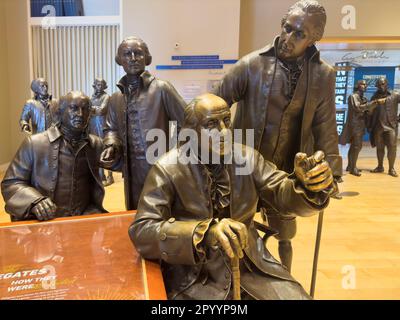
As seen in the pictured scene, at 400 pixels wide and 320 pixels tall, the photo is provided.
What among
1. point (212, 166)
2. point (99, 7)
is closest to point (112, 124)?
point (212, 166)

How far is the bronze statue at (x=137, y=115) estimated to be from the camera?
8.40 ft

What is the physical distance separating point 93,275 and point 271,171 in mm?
800

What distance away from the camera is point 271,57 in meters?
2.06

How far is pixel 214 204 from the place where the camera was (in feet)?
4.98

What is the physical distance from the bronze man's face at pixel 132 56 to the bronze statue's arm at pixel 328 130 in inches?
45.1

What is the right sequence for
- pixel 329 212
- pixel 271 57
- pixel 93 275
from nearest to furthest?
pixel 93 275 < pixel 271 57 < pixel 329 212

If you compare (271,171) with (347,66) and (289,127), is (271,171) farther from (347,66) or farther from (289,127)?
(347,66)

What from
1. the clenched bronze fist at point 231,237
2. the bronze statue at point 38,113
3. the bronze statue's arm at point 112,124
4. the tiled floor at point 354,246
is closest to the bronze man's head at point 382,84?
the tiled floor at point 354,246

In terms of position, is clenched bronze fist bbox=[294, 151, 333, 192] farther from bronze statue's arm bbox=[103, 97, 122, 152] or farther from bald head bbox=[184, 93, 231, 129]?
bronze statue's arm bbox=[103, 97, 122, 152]

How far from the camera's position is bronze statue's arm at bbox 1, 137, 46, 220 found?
6.22 ft

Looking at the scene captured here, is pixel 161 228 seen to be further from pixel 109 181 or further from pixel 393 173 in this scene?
pixel 393 173

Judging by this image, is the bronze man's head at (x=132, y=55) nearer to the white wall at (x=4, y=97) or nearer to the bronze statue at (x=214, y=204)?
the bronze statue at (x=214, y=204)

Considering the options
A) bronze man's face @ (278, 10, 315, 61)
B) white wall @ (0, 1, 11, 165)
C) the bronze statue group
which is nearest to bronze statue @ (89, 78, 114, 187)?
white wall @ (0, 1, 11, 165)

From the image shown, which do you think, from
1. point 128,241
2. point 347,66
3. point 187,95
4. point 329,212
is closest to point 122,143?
point 128,241
